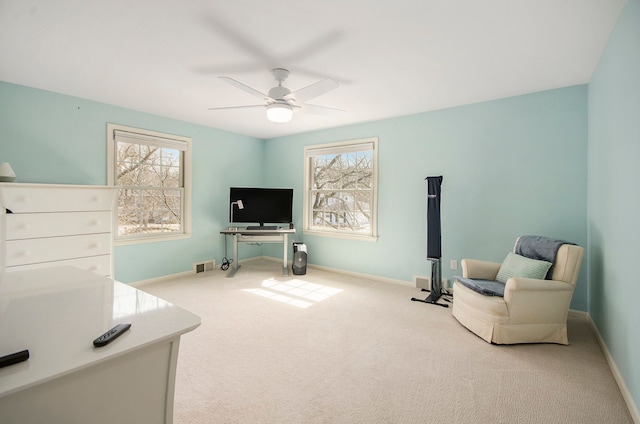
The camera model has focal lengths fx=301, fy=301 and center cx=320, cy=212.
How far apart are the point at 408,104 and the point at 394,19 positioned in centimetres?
182

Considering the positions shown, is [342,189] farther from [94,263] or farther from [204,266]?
[94,263]

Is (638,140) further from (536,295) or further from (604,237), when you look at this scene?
(536,295)

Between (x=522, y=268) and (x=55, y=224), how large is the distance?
14.7 feet

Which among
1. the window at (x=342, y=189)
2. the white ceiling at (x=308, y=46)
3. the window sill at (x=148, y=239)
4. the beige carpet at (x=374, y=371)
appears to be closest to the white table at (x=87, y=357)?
the beige carpet at (x=374, y=371)

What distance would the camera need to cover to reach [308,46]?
92.8 inches

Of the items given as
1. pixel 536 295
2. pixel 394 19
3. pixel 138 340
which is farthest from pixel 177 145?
pixel 536 295

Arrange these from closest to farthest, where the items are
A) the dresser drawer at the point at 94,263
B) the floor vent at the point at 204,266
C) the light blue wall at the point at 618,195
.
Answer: the light blue wall at the point at 618,195 < the dresser drawer at the point at 94,263 < the floor vent at the point at 204,266

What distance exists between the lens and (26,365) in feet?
2.25

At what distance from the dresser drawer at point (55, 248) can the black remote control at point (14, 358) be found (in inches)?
111

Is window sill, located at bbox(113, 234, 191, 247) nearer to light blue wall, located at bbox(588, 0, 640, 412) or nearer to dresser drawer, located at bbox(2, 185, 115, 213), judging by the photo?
dresser drawer, located at bbox(2, 185, 115, 213)

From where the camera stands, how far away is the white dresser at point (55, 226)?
268 cm

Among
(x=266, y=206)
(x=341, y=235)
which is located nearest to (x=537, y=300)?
(x=341, y=235)

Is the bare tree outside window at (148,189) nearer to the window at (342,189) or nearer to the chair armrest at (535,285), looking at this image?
the window at (342,189)

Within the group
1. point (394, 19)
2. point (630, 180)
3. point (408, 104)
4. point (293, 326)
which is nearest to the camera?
point (630, 180)
